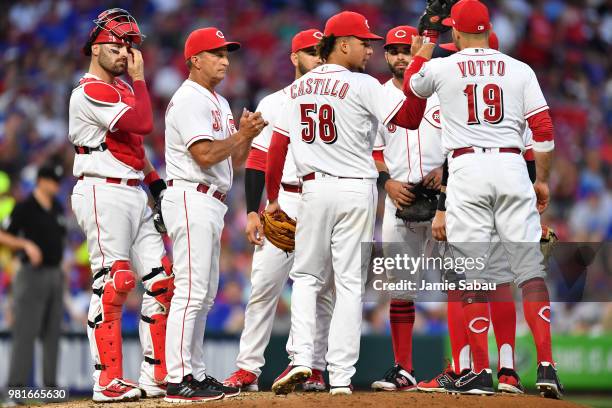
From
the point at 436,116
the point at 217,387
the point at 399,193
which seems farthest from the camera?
the point at 436,116

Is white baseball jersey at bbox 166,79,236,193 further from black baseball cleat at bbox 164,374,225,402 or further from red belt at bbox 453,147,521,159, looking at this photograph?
red belt at bbox 453,147,521,159

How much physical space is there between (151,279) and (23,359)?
3875mm

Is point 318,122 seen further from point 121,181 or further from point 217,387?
point 217,387

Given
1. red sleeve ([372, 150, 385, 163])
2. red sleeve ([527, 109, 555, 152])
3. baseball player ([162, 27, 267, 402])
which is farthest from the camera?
red sleeve ([372, 150, 385, 163])

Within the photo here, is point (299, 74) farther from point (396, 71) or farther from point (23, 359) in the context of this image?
point (23, 359)

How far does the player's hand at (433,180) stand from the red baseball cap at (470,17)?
3.68 ft

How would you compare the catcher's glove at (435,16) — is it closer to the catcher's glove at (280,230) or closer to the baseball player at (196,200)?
the baseball player at (196,200)

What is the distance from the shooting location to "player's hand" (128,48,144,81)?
20.1 feet

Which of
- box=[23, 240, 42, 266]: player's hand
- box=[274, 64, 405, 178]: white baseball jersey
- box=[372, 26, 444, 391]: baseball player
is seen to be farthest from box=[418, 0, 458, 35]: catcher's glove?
box=[23, 240, 42, 266]: player's hand

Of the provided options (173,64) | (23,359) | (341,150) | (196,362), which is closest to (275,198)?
(341,150)

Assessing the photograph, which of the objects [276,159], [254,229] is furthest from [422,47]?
[254,229]

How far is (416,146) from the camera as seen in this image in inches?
263

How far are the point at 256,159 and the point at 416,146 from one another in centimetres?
111

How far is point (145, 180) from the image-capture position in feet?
21.9
